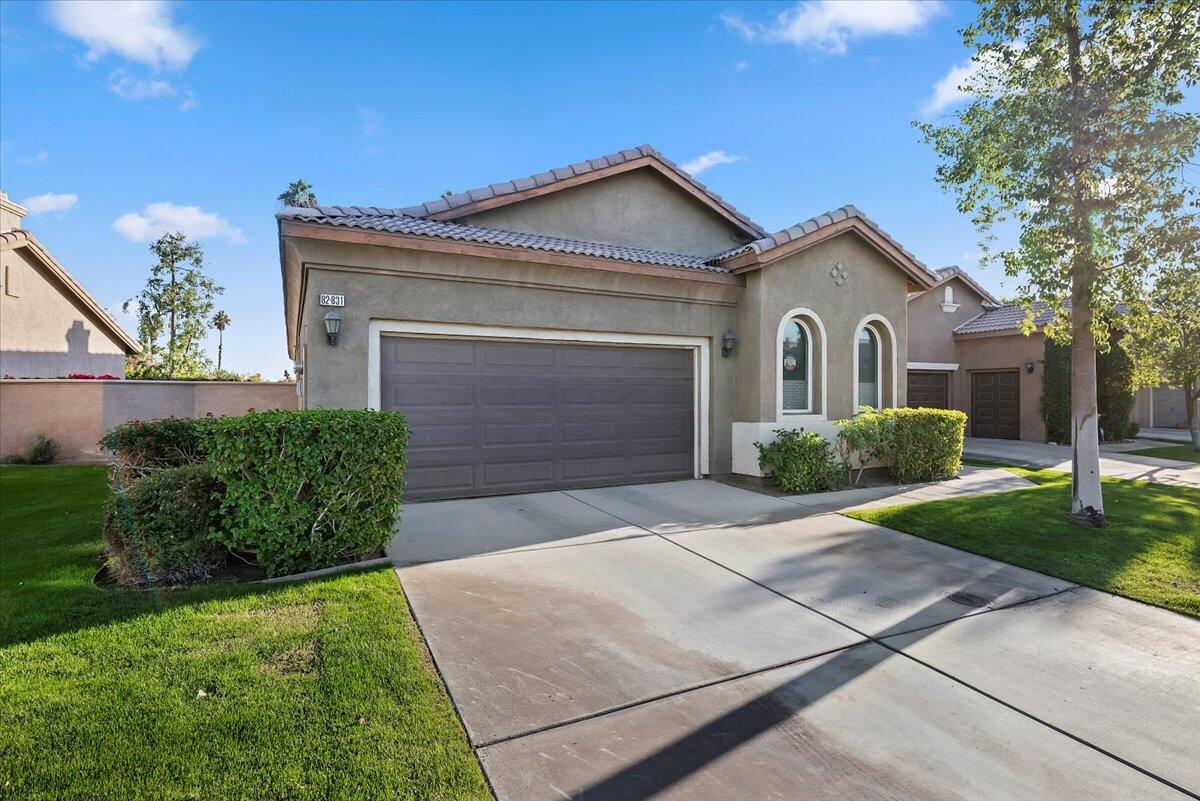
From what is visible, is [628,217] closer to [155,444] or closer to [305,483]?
[305,483]

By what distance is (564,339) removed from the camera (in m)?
9.32

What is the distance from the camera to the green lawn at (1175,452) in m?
14.1

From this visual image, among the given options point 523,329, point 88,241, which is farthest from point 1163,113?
point 88,241

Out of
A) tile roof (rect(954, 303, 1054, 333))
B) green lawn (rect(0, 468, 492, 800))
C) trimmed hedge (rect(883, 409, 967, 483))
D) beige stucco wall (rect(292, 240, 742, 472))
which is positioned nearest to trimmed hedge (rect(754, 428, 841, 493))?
beige stucco wall (rect(292, 240, 742, 472))

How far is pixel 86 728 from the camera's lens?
2766 mm

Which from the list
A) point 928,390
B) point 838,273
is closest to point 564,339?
point 838,273

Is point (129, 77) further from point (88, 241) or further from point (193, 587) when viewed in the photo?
point (88, 241)

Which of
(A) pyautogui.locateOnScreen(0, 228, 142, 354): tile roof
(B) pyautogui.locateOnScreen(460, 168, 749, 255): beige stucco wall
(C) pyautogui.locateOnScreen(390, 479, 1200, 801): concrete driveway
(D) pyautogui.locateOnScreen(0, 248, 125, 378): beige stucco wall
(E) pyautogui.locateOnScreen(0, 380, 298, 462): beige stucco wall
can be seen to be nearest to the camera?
(C) pyautogui.locateOnScreen(390, 479, 1200, 801): concrete driveway

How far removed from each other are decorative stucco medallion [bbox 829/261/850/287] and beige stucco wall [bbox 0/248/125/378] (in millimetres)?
22990

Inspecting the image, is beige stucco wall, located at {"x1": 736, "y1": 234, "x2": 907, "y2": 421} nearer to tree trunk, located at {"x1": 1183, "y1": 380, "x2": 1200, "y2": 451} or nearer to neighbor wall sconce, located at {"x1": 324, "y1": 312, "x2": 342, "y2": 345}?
neighbor wall sconce, located at {"x1": 324, "y1": 312, "x2": 342, "y2": 345}

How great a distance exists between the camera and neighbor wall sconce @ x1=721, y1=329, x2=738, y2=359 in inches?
408

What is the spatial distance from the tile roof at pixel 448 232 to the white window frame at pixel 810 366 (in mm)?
1544

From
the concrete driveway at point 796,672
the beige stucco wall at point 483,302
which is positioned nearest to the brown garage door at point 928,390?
the beige stucco wall at point 483,302

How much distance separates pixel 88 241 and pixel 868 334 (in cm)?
2767
